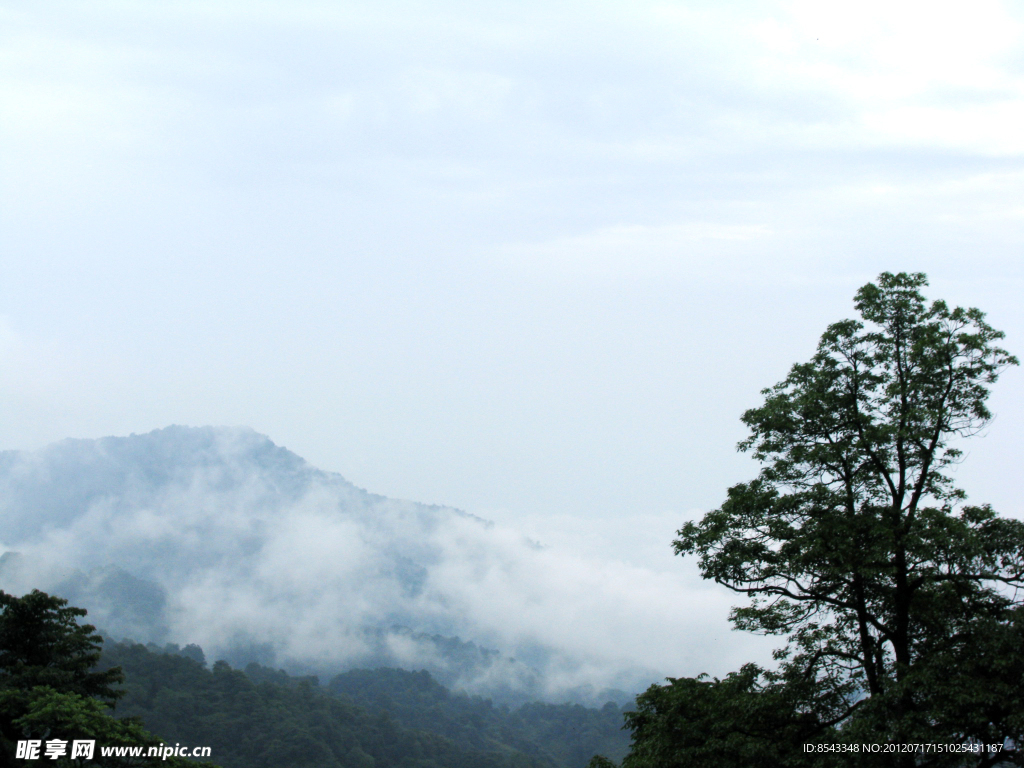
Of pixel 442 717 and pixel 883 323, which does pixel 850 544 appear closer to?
pixel 883 323

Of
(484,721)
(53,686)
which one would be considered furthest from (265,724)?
(53,686)

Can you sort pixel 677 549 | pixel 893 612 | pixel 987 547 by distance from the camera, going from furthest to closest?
pixel 677 549, pixel 893 612, pixel 987 547

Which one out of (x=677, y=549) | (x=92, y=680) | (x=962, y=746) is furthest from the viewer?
(x=92, y=680)

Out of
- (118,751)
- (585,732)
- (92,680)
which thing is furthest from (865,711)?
(585,732)

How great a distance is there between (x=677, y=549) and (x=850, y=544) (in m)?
3.68

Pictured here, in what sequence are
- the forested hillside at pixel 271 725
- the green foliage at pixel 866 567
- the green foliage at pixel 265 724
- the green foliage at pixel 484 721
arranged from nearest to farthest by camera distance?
the green foliage at pixel 866 567, the green foliage at pixel 265 724, the forested hillside at pixel 271 725, the green foliage at pixel 484 721

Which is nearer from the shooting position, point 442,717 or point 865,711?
point 865,711

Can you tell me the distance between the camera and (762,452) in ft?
64.2

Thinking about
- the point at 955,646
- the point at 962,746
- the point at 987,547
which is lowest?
the point at 962,746

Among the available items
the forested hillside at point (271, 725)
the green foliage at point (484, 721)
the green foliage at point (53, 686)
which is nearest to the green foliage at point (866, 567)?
the green foliage at point (53, 686)

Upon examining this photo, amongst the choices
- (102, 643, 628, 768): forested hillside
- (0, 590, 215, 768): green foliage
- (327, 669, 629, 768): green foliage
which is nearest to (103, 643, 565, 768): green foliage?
(102, 643, 628, 768): forested hillside

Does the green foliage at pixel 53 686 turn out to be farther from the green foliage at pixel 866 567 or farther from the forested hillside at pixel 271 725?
the forested hillside at pixel 271 725

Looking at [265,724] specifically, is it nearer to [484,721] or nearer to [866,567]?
[484,721]

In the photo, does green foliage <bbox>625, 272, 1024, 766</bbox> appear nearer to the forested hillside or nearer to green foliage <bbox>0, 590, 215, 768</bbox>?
green foliage <bbox>0, 590, 215, 768</bbox>
